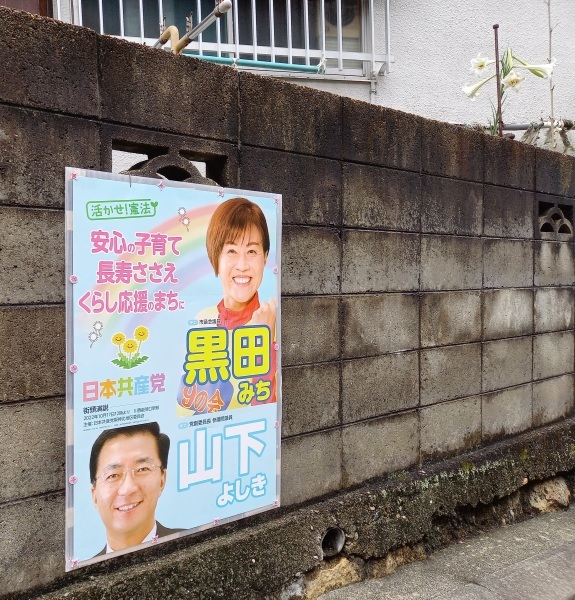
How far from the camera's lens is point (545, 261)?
6.21 m

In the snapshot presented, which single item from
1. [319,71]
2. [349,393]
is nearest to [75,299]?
[349,393]

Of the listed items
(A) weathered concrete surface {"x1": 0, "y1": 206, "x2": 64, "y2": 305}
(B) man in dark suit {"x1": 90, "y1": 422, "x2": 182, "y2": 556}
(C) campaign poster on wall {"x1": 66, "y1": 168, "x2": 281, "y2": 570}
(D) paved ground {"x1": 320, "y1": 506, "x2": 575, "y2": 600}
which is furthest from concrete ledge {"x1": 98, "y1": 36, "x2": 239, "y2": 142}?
(D) paved ground {"x1": 320, "y1": 506, "x2": 575, "y2": 600}

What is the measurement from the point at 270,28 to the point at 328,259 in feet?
14.0

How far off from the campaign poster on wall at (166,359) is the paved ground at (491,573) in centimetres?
110

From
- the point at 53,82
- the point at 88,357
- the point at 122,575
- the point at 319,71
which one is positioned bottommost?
the point at 122,575

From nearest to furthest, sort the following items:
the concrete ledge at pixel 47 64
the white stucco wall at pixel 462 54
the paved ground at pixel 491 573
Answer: the concrete ledge at pixel 47 64 < the paved ground at pixel 491 573 < the white stucco wall at pixel 462 54

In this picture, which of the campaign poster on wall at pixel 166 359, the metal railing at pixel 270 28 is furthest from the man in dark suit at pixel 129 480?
the metal railing at pixel 270 28

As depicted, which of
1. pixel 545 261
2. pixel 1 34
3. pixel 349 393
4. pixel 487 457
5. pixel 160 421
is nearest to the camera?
pixel 1 34

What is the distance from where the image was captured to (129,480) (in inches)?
130

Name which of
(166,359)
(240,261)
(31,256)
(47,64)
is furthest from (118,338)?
(47,64)

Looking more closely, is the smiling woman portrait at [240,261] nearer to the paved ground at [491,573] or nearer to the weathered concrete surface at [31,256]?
the weathered concrete surface at [31,256]

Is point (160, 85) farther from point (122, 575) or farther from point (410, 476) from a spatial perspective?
point (410, 476)

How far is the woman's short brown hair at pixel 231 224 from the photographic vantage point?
141 inches

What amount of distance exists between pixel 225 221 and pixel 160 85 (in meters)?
0.79
